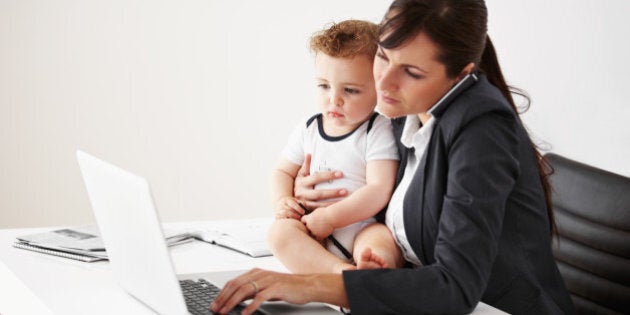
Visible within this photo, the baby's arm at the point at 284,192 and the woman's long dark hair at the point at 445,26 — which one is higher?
the woman's long dark hair at the point at 445,26

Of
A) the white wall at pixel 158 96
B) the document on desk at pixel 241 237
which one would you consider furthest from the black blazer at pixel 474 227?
the white wall at pixel 158 96

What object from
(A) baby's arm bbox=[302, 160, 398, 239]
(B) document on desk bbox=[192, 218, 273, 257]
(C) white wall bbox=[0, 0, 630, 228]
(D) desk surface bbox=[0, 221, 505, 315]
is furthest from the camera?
(C) white wall bbox=[0, 0, 630, 228]

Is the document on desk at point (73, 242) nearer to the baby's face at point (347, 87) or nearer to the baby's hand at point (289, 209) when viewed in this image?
the baby's hand at point (289, 209)

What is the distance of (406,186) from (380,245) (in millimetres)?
152

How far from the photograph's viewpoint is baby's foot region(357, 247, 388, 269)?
5.09 feet

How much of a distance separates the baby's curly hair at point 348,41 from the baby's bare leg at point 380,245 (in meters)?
0.40

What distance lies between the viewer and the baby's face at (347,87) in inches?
74.3

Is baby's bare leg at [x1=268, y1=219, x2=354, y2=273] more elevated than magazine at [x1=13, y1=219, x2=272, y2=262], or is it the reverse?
baby's bare leg at [x1=268, y1=219, x2=354, y2=273]

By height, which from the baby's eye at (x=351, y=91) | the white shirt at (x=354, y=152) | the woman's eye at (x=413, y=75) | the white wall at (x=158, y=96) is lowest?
the white wall at (x=158, y=96)

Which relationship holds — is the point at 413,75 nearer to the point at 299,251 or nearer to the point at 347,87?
the point at 347,87

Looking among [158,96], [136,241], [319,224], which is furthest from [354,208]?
[158,96]

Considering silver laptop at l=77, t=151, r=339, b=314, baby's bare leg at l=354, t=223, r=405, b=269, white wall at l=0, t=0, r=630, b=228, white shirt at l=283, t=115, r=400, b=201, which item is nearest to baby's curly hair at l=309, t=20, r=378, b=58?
white shirt at l=283, t=115, r=400, b=201

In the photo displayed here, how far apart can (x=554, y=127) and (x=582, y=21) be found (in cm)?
39

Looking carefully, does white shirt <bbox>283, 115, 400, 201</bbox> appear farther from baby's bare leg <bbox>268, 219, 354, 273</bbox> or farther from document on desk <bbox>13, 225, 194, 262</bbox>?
document on desk <bbox>13, 225, 194, 262</bbox>
